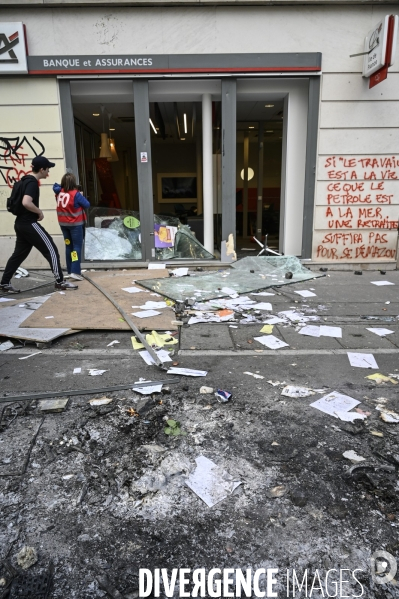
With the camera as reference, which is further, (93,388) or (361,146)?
(361,146)

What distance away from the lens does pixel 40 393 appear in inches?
118

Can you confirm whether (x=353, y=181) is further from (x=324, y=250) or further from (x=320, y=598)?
(x=320, y=598)

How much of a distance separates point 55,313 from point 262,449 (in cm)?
334

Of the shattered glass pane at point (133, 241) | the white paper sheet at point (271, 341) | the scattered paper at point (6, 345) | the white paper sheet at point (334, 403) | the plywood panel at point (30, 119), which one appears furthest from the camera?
the shattered glass pane at point (133, 241)

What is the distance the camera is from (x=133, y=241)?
27.5 feet

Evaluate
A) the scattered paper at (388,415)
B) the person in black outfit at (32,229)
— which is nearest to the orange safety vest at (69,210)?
the person in black outfit at (32,229)

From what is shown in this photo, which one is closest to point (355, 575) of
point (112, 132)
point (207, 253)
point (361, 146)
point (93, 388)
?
point (93, 388)

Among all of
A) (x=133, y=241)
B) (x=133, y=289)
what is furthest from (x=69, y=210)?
(x=133, y=241)

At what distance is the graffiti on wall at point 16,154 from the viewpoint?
7.58 metres

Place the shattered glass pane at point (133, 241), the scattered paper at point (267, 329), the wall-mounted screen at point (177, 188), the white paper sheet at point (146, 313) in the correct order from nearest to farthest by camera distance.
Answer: the scattered paper at point (267, 329) < the white paper sheet at point (146, 313) < the shattered glass pane at point (133, 241) < the wall-mounted screen at point (177, 188)

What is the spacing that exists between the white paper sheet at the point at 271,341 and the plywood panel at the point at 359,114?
17.6 ft

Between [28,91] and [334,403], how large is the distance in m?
7.75

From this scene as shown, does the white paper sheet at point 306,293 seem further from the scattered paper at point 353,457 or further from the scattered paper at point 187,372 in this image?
the scattered paper at point 353,457

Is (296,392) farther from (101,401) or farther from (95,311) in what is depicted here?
(95,311)
